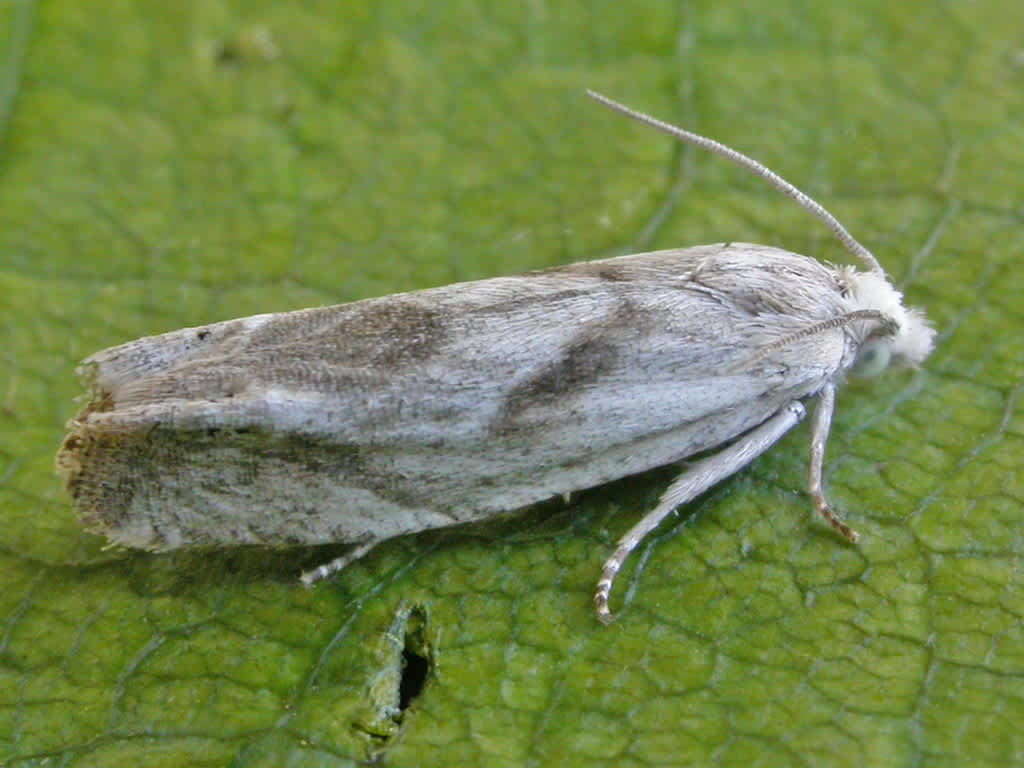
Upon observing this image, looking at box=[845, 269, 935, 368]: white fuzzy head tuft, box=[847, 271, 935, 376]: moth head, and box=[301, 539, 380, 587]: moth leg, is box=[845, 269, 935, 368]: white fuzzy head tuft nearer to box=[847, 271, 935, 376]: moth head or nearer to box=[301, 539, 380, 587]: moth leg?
box=[847, 271, 935, 376]: moth head

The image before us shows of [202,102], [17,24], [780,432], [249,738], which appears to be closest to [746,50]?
[780,432]

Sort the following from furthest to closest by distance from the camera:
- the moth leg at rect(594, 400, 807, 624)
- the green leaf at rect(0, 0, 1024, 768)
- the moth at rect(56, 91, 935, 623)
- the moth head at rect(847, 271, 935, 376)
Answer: the moth head at rect(847, 271, 935, 376) → the moth leg at rect(594, 400, 807, 624) → the moth at rect(56, 91, 935, 623) → the green leaf at rect(0, 0, 1024, 768)

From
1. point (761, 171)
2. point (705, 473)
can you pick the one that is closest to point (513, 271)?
point (761, 171)

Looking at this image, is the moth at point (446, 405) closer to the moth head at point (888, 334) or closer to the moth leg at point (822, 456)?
the moth leg at point (822, 456)

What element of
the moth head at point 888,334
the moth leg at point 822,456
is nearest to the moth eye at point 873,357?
the moth head at point 888,334

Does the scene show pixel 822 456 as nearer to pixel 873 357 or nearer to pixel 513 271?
pixel 873 357

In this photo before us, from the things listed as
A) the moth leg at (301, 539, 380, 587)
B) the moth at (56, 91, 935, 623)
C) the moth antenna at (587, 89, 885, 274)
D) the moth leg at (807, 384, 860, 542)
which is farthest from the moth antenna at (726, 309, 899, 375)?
the moth leg at (301, 539, 380, 587)
